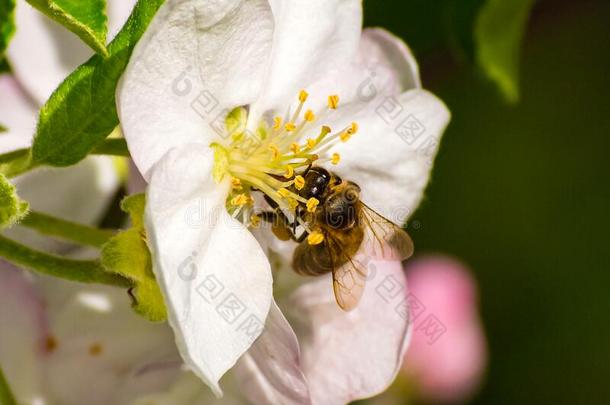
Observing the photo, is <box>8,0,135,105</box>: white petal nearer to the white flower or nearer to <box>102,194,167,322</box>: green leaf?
the white flower

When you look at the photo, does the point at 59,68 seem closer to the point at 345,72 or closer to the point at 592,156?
the point at 345,72

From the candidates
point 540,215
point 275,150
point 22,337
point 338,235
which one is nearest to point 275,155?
point 275,150

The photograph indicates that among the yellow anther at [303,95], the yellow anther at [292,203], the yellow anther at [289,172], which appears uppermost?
the yellow anther at [303,95]

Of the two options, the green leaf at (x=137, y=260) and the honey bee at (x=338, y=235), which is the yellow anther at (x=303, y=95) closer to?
the honey bee at (x=338, y=235)

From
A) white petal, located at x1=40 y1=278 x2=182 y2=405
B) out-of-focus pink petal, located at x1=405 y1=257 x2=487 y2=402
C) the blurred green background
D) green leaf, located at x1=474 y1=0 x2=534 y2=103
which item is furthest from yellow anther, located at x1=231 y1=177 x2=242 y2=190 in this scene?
the blurred green background

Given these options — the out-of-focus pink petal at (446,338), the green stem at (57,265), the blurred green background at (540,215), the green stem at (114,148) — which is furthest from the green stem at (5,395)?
the blurred green background at (540,215)

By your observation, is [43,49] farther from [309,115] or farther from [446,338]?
[446,338]
